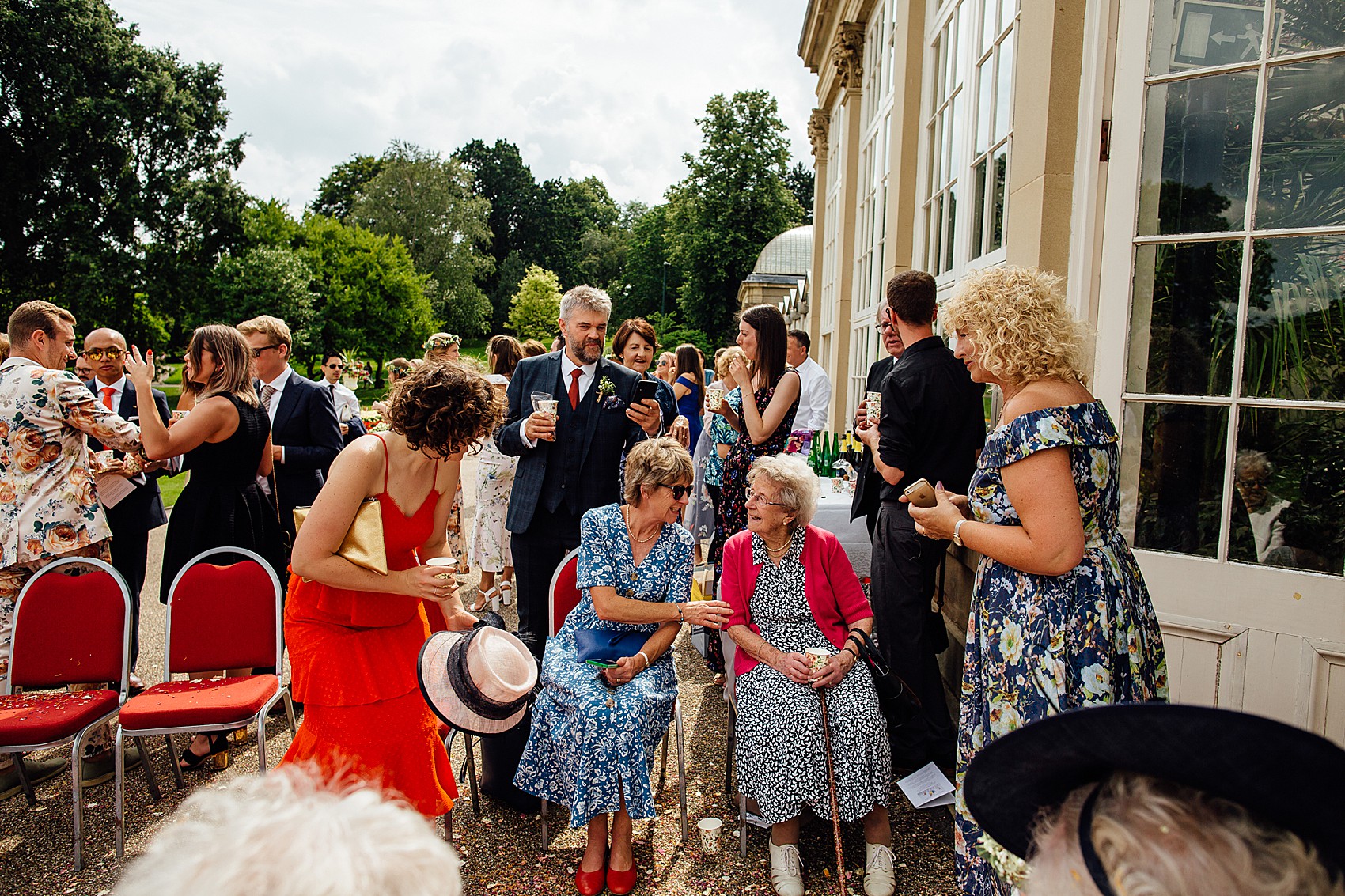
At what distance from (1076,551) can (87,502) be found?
432 cm

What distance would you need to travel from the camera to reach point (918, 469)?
3316 millimetres

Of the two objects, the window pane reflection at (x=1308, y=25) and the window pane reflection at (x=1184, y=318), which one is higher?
the window pane reflection at (x=1308, y=25)

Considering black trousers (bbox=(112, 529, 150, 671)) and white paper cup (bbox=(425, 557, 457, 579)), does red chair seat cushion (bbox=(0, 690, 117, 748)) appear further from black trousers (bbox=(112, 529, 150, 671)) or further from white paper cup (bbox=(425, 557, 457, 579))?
white paper cup (bbox=(425, 557, 457, 579))

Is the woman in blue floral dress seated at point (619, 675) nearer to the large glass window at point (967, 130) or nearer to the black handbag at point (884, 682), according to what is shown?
the black handbag at point (884, 682)

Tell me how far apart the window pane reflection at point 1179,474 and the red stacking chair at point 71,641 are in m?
4.30

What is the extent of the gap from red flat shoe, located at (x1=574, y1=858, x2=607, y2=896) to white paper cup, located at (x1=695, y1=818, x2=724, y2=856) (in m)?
0.45

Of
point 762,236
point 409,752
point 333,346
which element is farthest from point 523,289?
point 409,752

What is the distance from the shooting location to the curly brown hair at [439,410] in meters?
2.44

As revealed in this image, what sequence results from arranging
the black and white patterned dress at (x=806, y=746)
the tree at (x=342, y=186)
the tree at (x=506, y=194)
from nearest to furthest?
the black and white patterned dress at (x=806, y=746) → the tree at (x=342, y=186) → the tree at (x=506, y=194)

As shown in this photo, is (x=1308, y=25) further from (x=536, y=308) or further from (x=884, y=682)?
(x=536, y=308)

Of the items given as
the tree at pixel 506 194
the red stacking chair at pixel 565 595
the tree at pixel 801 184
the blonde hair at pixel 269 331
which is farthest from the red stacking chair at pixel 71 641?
the tree at pixel 506 194

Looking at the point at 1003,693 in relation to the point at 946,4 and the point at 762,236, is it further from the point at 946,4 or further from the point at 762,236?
the point at 762,236

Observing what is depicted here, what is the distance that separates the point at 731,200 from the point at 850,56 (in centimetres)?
2604

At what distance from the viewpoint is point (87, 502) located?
3752 mm
